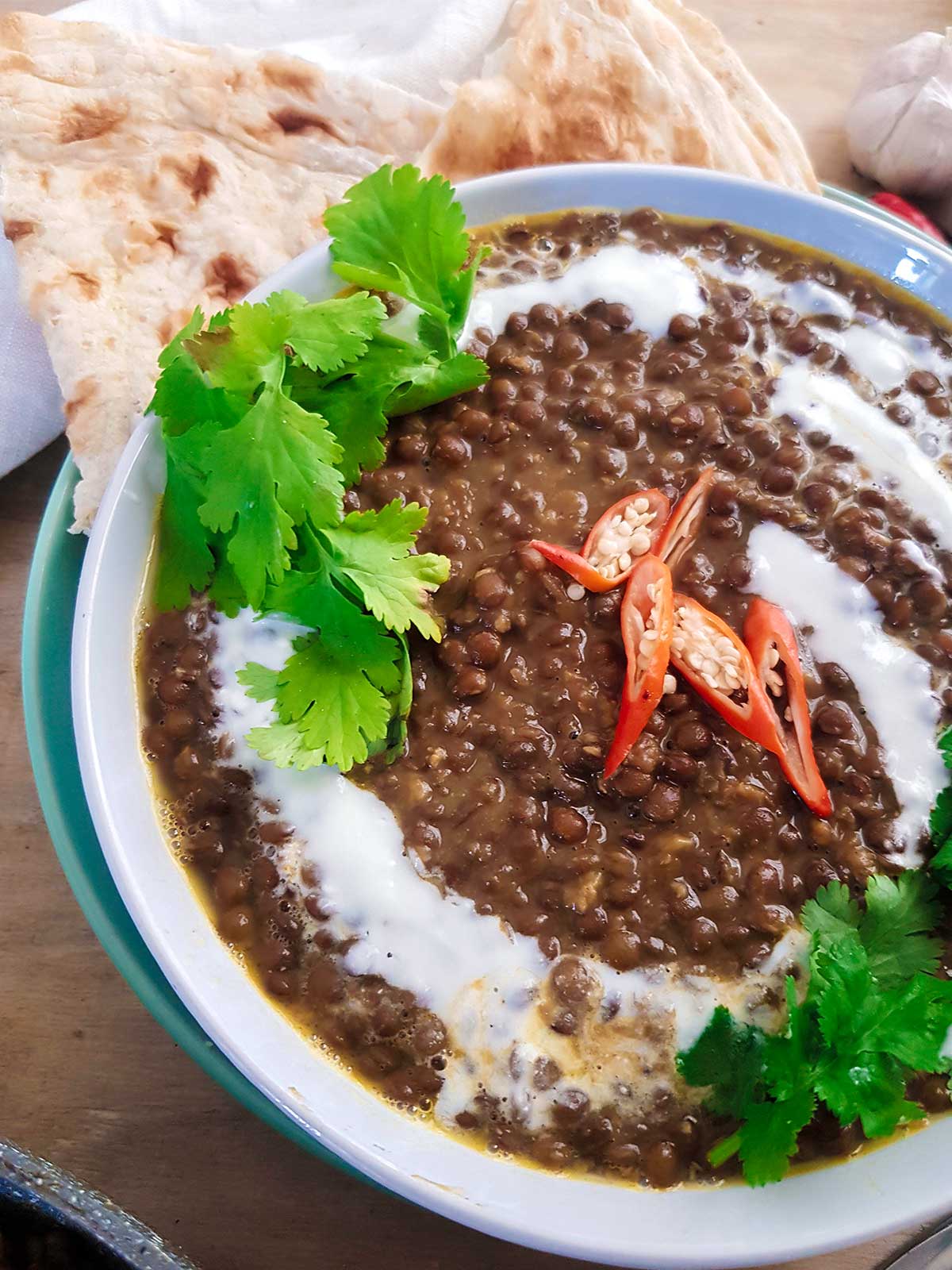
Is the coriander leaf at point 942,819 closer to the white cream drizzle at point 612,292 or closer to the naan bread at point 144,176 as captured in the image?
the white cream drizzle at point 612,292

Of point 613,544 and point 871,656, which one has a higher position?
point 871,656

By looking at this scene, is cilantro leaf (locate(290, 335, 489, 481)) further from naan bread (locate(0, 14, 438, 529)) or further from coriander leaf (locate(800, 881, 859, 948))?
coriander leaf (locate(800, 881, 859, 948))

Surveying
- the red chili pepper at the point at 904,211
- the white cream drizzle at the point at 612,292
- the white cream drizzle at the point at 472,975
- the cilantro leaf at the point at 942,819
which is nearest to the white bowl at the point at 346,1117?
the white cream drizzle at the point at 472,975

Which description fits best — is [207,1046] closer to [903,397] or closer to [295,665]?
[295,665]

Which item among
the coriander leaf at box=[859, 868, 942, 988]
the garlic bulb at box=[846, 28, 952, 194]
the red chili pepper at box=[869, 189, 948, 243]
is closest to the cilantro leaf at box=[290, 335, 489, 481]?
the coriander leaf at box=[859, 868, 942, 988]

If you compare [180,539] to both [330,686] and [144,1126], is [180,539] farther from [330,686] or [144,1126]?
[144,1126]

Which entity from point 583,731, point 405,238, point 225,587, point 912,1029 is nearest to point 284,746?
point 225,587

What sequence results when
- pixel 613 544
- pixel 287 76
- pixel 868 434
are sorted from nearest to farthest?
pixel 613 544 → pixel 868 434 → pixel 287 76
